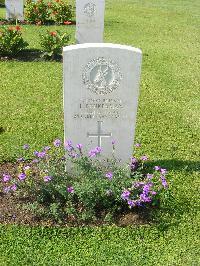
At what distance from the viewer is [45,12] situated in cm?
1508

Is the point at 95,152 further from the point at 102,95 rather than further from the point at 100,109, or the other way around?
the point at 102,95

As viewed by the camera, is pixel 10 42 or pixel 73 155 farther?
pixel 10 42

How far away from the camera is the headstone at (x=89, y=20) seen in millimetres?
10836

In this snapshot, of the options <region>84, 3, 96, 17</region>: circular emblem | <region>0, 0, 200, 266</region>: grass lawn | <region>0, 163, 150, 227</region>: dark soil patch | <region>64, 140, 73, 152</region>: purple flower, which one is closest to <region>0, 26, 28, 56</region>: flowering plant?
<region>0, 0, 200, 266</region>: grass lawn

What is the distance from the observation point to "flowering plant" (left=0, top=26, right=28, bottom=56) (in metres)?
10.6

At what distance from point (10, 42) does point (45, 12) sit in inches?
191

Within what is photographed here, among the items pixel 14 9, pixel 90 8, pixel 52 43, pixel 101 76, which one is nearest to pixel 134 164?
pixel 101 76

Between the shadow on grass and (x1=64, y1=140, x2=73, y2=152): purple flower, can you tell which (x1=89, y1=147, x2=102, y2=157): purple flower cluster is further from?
the shadow on grass

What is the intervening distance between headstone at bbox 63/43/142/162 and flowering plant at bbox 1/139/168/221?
0.17 metres

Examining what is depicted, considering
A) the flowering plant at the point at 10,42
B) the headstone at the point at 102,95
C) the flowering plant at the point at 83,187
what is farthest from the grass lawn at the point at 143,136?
the headstone at the point at 102,95

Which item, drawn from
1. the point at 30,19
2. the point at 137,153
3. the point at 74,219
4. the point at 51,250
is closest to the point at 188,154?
the point at 137,153

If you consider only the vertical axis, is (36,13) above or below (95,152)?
above

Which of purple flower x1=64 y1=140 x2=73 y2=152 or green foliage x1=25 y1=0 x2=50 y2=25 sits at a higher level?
green foliage x1=25 y1=0 x2=50 y2=25

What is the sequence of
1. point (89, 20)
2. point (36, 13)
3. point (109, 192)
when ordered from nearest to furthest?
point (109, 192)
point (89, 20)
point (36, 13)
